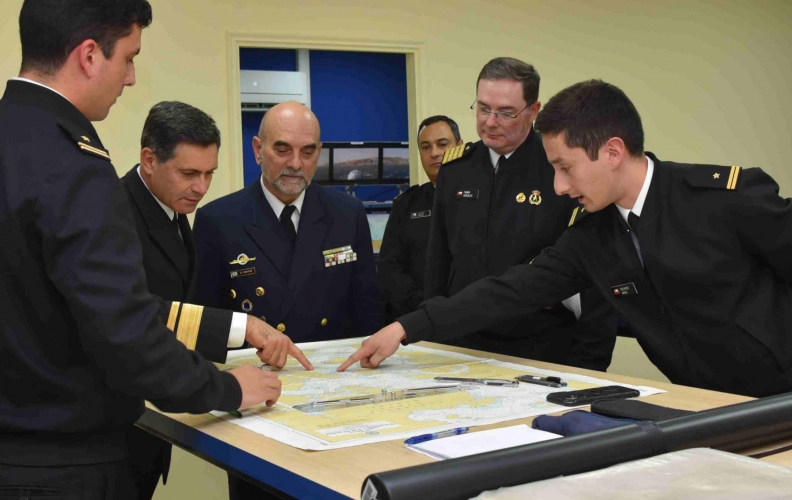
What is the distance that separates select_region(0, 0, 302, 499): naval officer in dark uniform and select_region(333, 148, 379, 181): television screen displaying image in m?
5.79

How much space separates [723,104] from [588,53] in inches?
60.4

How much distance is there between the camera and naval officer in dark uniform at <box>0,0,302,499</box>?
1511mm

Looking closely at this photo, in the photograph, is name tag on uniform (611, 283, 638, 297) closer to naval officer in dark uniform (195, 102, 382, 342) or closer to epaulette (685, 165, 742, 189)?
epaulette (685, 165, 742, 189)

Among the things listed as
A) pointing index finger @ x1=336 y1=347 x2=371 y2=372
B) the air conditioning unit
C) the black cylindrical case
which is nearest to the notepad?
the black cylindrical case

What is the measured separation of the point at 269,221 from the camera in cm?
308

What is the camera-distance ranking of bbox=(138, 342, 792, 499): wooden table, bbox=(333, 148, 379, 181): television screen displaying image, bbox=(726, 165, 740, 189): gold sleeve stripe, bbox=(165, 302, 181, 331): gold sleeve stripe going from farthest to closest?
bbox=(333, 148, 379, 181): television screen displaying image < bbox=(726, 165, 740, 189): gold sleeve stripe < bbox=(165, 302, 181, 331): gold sleeve stripe < bbox=(138, 342, 792, 499): wooden table

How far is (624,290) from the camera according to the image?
2377 millimetres

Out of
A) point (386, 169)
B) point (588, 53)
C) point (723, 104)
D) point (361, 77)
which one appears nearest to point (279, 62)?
point (361, 77)

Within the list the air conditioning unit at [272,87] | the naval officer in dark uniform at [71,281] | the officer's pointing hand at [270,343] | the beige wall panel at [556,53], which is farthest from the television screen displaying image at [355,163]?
the naval officer in dark uniform at [71,281]

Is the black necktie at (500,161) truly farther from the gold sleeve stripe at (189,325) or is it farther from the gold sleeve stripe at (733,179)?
the gold sleeve stripe at (189,325)

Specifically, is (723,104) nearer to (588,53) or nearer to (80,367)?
(588,53)

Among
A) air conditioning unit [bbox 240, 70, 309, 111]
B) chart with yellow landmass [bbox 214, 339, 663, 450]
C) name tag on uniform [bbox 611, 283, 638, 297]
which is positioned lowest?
chart with yellow landmass [bbox 214, 339, 663, 450]

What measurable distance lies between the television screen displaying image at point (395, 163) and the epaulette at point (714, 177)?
214 inches

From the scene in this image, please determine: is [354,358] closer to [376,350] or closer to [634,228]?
[376,350]
